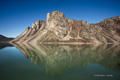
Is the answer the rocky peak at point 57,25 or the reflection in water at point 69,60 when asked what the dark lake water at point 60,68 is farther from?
the rocky peak at point 57,25

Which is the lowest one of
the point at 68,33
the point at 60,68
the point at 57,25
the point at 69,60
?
the point at 60,68

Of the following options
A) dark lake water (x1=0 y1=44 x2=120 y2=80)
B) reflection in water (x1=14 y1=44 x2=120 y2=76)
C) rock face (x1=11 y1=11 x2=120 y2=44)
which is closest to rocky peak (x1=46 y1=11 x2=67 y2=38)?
rock face (x1=11 y1=11 x2=120 y2=44)

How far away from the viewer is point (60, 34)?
5699 inches

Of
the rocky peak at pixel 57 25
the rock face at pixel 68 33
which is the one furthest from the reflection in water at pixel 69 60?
the rocky peak at pixel 57 25

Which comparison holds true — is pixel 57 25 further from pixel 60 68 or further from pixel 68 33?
pixel 60 68

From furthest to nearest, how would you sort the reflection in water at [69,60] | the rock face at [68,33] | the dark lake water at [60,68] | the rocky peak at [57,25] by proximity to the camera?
the rocky peak at [57,25], the rock face at [68,33], the reflection in water at [69,60], the dark lake water at [60,68]

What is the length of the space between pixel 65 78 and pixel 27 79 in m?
4.47

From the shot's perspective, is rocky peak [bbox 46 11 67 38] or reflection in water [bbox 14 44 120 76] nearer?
reflection in water [bbox 14 44 120 76]

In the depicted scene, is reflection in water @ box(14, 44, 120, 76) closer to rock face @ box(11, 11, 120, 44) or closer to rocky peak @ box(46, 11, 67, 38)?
rock face @ box(11, 11, 120, 44)

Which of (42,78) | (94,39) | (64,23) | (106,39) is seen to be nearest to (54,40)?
(64,23)

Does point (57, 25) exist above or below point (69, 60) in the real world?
above

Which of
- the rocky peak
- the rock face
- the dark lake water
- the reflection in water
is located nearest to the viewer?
the dark lake water

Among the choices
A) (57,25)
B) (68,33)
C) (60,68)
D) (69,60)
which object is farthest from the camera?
(68,33)

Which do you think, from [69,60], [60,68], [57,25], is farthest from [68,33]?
[60,68]
